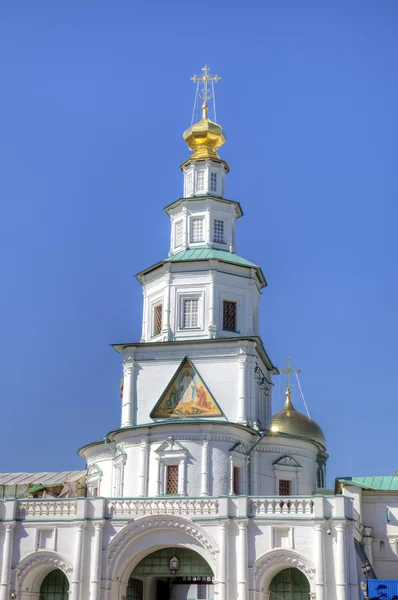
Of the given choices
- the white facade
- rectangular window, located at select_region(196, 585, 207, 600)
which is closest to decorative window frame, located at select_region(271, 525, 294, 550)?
the white facade

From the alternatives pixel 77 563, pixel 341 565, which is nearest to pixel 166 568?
pixel 77 563

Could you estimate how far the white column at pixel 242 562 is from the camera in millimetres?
28688

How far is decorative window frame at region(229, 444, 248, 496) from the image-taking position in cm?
3447

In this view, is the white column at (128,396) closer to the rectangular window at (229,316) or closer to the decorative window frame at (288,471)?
the rectangular window at (229,316)

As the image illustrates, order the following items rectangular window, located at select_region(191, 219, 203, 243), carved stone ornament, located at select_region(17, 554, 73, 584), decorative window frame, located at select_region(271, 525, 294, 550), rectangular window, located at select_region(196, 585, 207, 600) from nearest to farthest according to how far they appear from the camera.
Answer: decorative window frame, located at select_region(271, 525, 294, 550) → carved stone ornament, located at select_region(17, 554, 73, 584) → rectangular window, located at select_region(191, 219, 203, 243) → rectangular window, located at select_region(196, 585, 207, 600)

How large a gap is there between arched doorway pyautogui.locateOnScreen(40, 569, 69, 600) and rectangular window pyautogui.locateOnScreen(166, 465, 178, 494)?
206 inches

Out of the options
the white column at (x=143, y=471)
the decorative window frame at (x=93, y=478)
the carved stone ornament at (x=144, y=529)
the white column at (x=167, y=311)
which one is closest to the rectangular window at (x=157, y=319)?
the white column at (x=167, y=311)

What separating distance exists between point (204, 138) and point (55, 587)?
2266 centimetres

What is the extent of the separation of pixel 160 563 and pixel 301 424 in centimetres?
1759

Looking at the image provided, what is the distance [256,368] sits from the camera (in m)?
37.9

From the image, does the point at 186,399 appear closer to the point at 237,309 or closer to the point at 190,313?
the point at 190,313

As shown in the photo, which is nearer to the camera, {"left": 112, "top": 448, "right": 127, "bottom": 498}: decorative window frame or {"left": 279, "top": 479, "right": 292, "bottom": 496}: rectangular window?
{"left": 112, "top": 448, "right": 127, "bottom": 498}: decorative window frame

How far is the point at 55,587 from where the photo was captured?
31375 mm

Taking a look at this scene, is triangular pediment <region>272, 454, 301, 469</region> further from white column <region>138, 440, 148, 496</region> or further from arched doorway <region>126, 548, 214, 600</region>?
arched doorway <region>126, 548, 214, 600</region>
